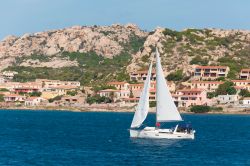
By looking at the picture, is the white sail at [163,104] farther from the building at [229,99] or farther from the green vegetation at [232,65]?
the green vegetation at [232,65]

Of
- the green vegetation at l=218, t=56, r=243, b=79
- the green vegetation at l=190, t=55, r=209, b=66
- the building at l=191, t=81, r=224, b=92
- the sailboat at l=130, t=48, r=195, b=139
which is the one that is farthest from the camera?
the green vegetation at l=190, t=55, r=209, b=66

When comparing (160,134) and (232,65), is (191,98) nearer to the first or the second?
(232,65)

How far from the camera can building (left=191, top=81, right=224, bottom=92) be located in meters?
171

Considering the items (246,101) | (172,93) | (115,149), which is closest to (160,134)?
(115,149)

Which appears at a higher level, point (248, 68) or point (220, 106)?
point (248, 68)

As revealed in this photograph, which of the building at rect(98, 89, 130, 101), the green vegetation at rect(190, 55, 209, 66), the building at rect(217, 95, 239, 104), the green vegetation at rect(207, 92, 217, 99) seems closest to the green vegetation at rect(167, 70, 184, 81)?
the green vegetation at rect(190, 55, 209, 66)

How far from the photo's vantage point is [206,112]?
162 metres

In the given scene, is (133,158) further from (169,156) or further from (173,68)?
(173,68)

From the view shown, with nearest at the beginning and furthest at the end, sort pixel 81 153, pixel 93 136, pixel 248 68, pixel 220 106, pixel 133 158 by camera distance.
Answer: pixel 133 158 → pixel 81 153 → pixel 93 136 → pixel 220 106 → pixel 248 68

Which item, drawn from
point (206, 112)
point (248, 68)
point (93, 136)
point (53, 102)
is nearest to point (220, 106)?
point (206, 112)

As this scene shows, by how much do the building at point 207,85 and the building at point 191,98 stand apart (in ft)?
17.8

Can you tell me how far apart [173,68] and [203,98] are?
2768 centimetres

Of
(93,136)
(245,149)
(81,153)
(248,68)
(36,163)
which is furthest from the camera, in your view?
(248,68)

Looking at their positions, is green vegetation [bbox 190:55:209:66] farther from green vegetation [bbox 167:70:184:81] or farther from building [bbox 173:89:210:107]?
building [bbox 173:89:210:107]
